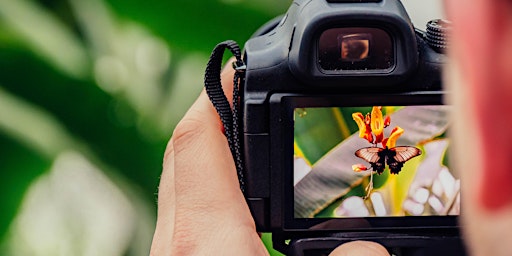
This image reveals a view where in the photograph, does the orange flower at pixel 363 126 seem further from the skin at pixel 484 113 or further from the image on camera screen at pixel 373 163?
the skin at pixel 484 113

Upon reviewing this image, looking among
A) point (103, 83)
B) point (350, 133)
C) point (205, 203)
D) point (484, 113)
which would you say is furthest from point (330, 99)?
point (103, 83)

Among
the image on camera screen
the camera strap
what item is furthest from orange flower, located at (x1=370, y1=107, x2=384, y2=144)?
the camera strap

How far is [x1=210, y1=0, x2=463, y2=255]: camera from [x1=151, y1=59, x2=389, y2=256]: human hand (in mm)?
20

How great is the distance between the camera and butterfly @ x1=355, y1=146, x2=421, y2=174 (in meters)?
0.58

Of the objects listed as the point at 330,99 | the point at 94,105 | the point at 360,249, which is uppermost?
the point at 94,105

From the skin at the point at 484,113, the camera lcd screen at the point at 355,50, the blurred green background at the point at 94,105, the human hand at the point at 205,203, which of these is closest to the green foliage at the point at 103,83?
the blurred green background at the point at 94,105

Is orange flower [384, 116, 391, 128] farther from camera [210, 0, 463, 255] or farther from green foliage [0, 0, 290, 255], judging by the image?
green foliage [0, 0, 290, 255]

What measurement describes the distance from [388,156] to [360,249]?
0.08 metres

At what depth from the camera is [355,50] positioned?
58 cm

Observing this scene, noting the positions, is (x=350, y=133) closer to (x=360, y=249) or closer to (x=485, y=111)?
(x=360, y=249)

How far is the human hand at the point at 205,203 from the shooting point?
591 mm

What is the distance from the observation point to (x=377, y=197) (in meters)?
0.59

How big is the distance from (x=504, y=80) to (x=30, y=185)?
117 centimetres

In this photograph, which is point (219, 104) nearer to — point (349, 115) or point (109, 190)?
point (349, 115)
